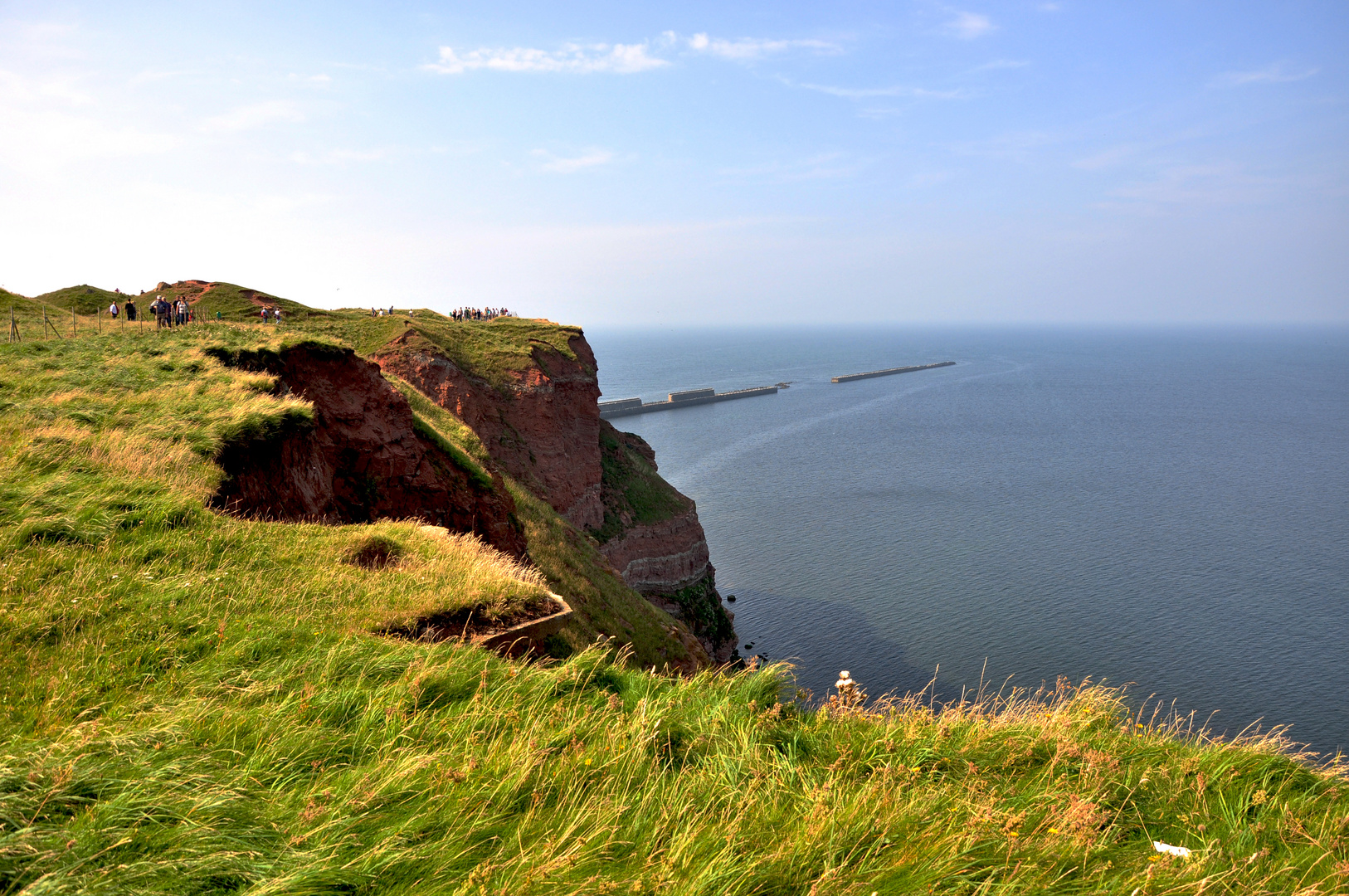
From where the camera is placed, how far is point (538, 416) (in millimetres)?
43844

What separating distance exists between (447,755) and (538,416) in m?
39.7

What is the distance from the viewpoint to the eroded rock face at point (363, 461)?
15.9 metres

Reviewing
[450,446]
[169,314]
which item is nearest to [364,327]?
[169,314]

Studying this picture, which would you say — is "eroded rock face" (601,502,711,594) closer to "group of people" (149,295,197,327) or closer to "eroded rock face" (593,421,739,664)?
"eroded rock face" (593,421,739,664)

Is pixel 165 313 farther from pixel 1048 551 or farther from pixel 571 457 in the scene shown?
pixel 1048 551

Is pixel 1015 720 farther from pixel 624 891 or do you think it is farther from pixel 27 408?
pixel 27 408

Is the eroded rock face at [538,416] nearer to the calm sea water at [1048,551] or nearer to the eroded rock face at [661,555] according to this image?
the eroded rock face at [661,555]

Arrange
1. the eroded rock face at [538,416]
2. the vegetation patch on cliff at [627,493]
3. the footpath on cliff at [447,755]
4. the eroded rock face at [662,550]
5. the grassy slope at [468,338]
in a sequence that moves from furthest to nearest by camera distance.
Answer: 1. the vegetation patch on cliff at [627,493]
2. the eroded rock face at [662,550]
3. the grassy slope at [468,338]
4. the eroded rock face at [538,416]
5. the footpath on cliff at [447,755]

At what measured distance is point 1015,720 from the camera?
7141 millimetres

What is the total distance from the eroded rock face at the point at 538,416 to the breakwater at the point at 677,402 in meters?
68.9

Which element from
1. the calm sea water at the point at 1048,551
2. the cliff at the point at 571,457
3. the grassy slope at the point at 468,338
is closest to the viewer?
the calm sea water at the point at 1048,551

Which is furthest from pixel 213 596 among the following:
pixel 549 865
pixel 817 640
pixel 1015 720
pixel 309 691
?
pixel 817 640

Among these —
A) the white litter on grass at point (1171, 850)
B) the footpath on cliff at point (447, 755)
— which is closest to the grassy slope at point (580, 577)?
the footpath on cliff at point (447, 755)

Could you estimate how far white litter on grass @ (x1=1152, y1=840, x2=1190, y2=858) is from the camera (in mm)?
4941
